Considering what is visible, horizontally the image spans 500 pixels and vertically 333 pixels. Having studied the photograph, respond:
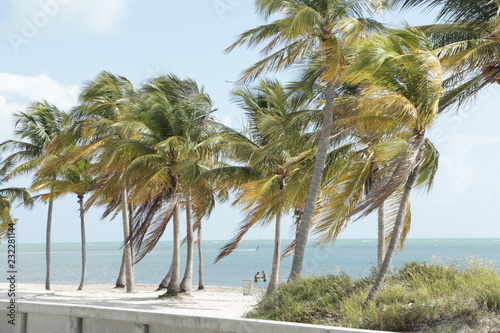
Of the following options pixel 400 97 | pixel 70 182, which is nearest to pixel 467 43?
pixel 400 97

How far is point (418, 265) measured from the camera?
12.6 m

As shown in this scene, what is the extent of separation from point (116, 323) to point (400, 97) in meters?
6.55

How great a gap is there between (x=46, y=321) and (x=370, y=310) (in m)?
5.52

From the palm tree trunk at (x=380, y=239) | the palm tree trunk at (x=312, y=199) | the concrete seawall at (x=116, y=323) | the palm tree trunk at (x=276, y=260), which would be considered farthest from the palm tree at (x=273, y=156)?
the concrete seawall at (x=116, y=323)

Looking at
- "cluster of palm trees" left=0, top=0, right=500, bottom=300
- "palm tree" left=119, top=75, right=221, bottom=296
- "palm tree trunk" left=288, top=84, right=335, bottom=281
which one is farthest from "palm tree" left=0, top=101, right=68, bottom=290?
"palm tree trunk" left=288, top=84, right=335, bottom=281

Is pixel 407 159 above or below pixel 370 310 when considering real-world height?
above

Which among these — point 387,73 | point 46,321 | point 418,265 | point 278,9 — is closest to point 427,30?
point 387,73

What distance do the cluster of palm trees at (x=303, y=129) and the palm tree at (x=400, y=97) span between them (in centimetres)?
3

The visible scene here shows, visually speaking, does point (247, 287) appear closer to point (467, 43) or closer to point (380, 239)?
point (380, 239)

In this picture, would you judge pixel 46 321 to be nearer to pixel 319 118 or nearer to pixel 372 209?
pixel 372 209

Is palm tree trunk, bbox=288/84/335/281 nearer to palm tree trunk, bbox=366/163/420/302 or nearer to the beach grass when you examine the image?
the beach grass

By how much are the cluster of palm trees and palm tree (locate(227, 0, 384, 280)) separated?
1.6 inches

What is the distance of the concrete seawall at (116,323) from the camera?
26.0 ft

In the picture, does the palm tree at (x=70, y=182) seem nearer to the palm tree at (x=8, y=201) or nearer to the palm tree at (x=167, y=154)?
the palm tree at (x=8, y=201)
